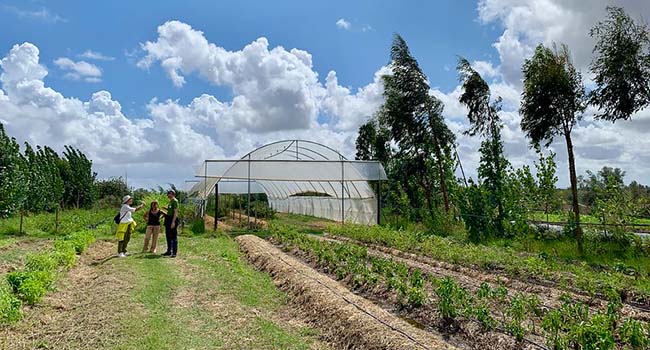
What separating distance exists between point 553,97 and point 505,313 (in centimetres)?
937

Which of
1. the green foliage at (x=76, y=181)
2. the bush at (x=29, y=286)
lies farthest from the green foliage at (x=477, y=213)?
the green foliage at (x=76, y=181)

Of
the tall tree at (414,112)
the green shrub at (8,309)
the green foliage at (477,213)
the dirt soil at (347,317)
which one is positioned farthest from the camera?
the tall tree at (414,112)

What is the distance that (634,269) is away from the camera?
29.2 ft

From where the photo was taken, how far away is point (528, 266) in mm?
8523

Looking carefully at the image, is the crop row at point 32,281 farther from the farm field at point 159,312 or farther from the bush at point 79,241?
the bush at point 79,241

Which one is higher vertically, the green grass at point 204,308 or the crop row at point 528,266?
the crop row at point 528,266

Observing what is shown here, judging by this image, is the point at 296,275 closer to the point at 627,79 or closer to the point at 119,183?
the point at 627,79

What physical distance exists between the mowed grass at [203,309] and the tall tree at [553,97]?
8.49 metres

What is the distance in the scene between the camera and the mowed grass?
5.50 m

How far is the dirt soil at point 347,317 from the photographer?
512 cm

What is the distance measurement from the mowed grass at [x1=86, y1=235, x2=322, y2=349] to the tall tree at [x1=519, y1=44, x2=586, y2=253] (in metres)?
8.49

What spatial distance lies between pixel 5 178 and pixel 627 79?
53.6 ft

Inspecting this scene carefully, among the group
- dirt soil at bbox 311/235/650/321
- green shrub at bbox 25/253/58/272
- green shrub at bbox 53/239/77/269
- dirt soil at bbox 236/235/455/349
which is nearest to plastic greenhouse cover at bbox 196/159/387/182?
dirt soil at bbox 311/235/650/321

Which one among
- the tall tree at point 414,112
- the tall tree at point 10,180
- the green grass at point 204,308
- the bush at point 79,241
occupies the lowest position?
the green grass at point 204,308
